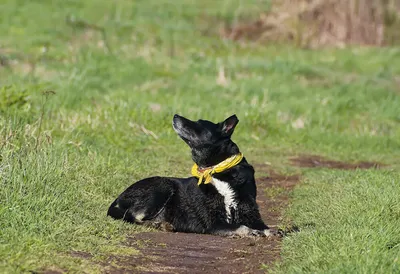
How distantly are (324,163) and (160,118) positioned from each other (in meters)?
3.22

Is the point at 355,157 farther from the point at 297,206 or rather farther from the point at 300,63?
the point at 300,63

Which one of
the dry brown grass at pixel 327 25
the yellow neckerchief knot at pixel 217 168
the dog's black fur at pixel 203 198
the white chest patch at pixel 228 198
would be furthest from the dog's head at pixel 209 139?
the dry brown grass at pixel 327 25

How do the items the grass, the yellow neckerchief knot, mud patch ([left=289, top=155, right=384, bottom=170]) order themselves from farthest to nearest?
mud patch ([left=289, top=155, right=384, bottom=170])
the yellow neckerchief knot
the grass

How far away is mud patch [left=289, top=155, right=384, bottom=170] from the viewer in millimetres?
13328

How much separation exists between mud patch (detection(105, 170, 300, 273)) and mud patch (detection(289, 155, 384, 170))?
16.1ft

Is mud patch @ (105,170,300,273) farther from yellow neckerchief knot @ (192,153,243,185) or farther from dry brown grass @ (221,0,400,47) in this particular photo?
dry brown grass @ (221,0,400,47)

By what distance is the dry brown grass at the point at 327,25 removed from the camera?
78.2ft

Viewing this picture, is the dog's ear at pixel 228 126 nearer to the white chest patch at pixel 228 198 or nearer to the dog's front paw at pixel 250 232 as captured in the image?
the white chest patch at pixel 228 198

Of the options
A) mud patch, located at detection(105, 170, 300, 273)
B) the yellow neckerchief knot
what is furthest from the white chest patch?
mud patch, located at detection(105, 170, 300, 273)

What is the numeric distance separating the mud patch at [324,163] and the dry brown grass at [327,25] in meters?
10.5

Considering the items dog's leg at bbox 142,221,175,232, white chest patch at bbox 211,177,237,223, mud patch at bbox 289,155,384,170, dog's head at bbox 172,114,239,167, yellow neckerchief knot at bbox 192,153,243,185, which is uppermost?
dog's head at bbox 172,114,239,167

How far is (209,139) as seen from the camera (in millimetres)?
8500

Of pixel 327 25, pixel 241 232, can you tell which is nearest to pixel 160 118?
pixel 241 232

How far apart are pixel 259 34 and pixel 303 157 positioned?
10.9 meters
